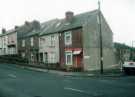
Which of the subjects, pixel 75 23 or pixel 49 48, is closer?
pixel 75 23

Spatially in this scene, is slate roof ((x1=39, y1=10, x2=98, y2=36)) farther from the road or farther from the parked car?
the road

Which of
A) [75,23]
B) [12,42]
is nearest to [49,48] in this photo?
[75,23]

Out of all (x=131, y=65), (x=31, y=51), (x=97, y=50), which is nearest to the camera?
(x=131, y=65)

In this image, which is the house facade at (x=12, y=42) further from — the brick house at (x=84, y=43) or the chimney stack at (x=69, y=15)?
the chimney stack at (x=69, y=15)

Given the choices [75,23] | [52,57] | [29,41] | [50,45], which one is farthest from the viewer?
[29,41]

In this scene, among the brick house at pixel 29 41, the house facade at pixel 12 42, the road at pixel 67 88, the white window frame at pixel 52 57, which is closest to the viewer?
the road at pixel 67 88

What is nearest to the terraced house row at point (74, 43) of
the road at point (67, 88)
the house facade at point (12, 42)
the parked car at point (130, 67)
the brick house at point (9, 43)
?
the house facade at point (12, 42)

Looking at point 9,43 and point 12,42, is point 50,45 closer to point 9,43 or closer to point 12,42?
point 12,42

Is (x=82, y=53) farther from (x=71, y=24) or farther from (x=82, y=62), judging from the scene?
(x=71, y=24)

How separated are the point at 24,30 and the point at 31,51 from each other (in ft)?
27.9

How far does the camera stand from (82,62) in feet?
121

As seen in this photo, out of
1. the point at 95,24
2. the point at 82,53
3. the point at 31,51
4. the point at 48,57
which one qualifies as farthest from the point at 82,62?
the point at 31,51

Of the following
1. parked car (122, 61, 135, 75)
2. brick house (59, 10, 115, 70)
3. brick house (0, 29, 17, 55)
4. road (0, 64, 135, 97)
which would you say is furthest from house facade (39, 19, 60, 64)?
road (0, 64, 135, 97)

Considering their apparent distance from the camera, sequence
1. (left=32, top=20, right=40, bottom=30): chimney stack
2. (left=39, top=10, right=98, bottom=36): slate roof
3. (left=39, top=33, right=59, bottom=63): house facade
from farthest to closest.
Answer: (left=32, top=20, right=40, bottom=30): chimney stack, (left=39, top=33, right=59, bottom=63): house facade, (left=39, top=10, right=98, bottom=36): slate roof
